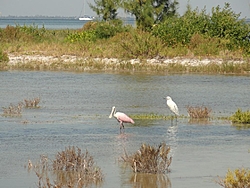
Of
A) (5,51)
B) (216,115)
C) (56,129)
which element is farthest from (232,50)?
(56,129)

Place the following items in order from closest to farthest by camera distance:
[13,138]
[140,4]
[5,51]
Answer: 1. [13,138]
2. [5,51]
3. [140,4]

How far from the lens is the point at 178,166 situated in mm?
12820

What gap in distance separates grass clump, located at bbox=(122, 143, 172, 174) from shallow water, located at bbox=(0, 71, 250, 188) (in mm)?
150

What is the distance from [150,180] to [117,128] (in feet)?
19.6

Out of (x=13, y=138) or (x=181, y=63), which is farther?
(x=181, y=63)

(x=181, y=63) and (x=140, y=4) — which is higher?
(x=140, y=4)

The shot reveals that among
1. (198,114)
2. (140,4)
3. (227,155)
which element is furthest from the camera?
(140,4)

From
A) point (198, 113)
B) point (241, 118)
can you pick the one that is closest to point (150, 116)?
point (198, 113)

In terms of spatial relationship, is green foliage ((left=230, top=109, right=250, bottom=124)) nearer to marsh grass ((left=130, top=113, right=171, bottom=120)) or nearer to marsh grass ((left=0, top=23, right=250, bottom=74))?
marsh grass ((left=130, top=113, right=171, bottom=120))

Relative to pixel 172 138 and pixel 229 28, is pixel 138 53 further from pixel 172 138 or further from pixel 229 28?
pixel 172 138

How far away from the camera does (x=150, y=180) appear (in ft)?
38.2

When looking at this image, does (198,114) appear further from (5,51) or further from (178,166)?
(5,51)

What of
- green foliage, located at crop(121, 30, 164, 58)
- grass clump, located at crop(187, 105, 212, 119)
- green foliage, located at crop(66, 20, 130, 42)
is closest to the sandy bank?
green foliage, located at crop(121, 30, 164, 58)

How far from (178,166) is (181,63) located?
2317 cm
